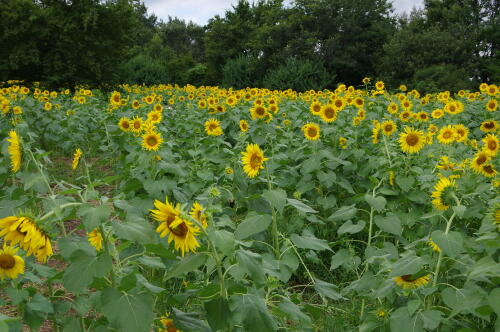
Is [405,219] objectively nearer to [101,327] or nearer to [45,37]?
[101,327]

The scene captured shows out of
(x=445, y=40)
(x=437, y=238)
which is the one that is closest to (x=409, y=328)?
(x=437, y=238)

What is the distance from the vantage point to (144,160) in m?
3.61

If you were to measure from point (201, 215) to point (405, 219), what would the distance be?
2265 mm

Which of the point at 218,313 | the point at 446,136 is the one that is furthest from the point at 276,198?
the point at 446,136

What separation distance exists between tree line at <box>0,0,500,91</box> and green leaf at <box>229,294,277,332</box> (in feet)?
53.4

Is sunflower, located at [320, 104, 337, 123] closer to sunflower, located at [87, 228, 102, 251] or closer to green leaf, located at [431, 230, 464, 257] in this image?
Answer: green leaf, located at [431, 230, 464, 257]

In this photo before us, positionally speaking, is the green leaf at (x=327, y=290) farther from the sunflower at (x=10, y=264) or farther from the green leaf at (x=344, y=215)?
the sunflower at (x=10, y=264)

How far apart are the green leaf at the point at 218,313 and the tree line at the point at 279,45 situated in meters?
16.3

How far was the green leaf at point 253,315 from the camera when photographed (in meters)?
1.53

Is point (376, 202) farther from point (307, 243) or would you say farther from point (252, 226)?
point (252, 226)

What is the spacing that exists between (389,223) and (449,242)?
0.90 metres

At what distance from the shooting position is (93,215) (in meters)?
1.47

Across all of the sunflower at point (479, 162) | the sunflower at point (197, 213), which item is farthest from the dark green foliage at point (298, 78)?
the sunflower at point (197, 213)

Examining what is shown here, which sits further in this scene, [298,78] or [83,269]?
[298,78]
